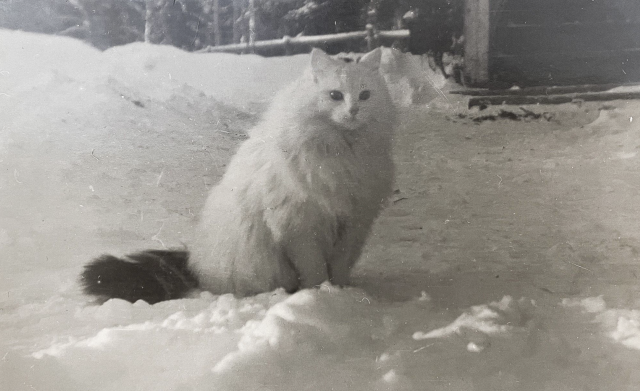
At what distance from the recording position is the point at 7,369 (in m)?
1.51

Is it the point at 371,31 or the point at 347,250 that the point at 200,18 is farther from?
the point at 347,250

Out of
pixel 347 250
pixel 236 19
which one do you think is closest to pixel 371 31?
pixel 236 19

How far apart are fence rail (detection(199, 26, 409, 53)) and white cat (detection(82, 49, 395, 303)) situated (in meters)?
0.05

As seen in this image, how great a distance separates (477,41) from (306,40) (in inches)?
20.9

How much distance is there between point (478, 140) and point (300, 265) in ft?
2.26

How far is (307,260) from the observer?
4.81 ft

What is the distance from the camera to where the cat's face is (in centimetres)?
141

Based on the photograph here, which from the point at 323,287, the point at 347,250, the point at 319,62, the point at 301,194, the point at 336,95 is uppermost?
the point at 319,62

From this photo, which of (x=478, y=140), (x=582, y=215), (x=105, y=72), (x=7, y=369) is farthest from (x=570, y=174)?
(x=7, y=369)

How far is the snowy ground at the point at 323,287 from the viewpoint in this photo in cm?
142

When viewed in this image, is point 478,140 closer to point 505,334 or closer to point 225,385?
point 505,334

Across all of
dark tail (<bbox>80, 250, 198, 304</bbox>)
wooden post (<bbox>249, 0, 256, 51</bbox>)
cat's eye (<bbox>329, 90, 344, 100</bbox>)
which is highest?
wooden post (<bbox>249, 0, 256, 51</bbox>)

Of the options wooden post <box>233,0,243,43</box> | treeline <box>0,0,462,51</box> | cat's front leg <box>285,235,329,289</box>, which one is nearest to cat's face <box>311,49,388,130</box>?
treeline <box>0,0,462,51</box>

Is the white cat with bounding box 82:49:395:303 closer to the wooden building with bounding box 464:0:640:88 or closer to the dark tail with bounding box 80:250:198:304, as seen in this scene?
the dark tail with bounding box 80:250:198:304
